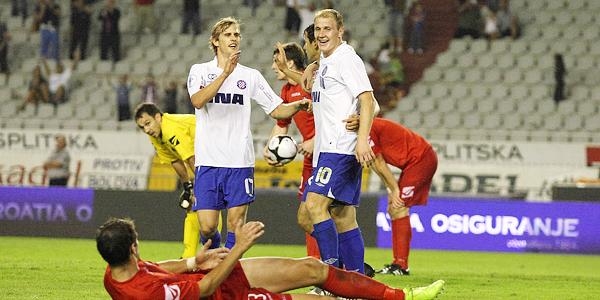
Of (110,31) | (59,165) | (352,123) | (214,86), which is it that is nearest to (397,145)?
(214,86)

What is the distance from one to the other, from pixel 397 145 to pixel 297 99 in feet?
6.69

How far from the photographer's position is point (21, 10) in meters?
30.0

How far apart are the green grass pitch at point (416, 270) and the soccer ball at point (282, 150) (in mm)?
1694

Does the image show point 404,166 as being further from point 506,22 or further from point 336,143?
point 506,22

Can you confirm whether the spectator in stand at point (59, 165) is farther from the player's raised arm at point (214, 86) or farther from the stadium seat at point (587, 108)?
the player's raised arm at point (214, 86)

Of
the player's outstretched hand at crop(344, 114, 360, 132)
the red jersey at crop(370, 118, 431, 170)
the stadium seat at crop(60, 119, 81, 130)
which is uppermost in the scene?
the player's outstretched hand at crop(344, 114, 360, 132)

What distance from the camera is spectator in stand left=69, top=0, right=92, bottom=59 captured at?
94.4 ft

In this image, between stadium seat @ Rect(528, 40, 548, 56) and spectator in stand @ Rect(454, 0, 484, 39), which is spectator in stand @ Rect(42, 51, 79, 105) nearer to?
spectator in stand @ Rect(454, 0, 484, 39)

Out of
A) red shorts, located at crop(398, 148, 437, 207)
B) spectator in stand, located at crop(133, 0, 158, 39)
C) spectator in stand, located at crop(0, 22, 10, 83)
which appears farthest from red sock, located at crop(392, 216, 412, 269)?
spectator in stand, located at crop(133, 0, 158, 39)

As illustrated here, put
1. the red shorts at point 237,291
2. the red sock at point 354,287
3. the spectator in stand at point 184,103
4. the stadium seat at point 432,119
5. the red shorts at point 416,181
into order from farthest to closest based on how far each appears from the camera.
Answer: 1. the spectator in stand at point 184,103
2. the stadium seat at point 432,119
3. the red shorts at point 416,181
4. the red sock at point 354,287
5. the red shorts at point 237,291

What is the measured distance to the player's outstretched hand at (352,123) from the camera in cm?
953

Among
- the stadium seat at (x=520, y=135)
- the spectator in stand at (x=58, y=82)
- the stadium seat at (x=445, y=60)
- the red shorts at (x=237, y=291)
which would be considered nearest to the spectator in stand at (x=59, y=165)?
the spectator in stand at (x=58, y=82)

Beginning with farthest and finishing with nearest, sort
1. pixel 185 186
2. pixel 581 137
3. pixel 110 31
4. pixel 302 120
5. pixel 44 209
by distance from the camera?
pixel 110 31 < pixel 581 137 < pixel 44 209 < pixel 185 186 < pixel 302 120

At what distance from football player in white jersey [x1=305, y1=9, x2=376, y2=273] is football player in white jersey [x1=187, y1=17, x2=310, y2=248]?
33.5 inches
